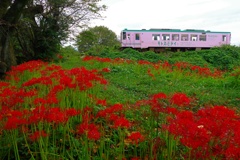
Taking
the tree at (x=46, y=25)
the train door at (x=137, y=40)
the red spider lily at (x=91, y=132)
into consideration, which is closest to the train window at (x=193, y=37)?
the train door at (x=137, y=40)

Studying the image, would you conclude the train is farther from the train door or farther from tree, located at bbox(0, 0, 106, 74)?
tree, located at bbox(0, 0, 106, 74)

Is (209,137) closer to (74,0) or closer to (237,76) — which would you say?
(237,76)

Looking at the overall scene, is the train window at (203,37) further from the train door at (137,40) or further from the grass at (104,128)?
the grass at (104,128)

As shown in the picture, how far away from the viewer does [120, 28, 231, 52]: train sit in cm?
2577

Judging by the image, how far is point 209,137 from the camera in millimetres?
1833

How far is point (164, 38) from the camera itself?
25906 millimetres

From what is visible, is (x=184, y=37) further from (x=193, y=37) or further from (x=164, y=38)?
(x=164, y=38)

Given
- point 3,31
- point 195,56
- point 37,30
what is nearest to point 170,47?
point 195,56

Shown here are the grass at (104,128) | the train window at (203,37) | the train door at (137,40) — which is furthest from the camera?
the train window at (203,37)

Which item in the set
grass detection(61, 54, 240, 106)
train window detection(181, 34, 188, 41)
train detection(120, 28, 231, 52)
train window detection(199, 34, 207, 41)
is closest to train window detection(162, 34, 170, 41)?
train detection(120, 28, 231, 52)

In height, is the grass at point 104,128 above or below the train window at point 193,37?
below

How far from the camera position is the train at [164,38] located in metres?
25.8

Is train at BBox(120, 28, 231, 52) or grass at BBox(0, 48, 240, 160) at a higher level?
train at BBox(120, 28, 231, 52)

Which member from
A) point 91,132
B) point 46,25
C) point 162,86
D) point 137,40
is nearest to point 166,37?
point 137,40
